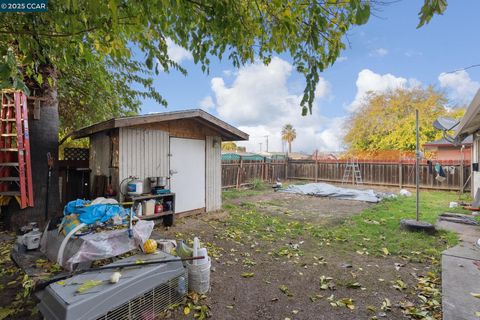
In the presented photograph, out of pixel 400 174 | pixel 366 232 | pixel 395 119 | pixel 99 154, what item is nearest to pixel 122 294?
pixel 99 154

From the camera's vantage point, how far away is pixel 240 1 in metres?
2.25

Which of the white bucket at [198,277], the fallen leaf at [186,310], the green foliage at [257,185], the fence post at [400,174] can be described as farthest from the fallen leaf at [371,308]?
the fence post at [400,174]

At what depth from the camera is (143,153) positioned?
5.13 m

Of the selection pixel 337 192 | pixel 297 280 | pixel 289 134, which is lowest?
pixel 297 280

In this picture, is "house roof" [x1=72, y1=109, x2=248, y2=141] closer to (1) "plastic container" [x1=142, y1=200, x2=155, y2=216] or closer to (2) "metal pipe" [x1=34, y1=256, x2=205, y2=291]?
(1) "plastic container" [x1=142, y1=200, x2=155, y2=216]

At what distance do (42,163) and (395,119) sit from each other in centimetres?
1875

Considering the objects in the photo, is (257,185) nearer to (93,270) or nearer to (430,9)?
(93,270)

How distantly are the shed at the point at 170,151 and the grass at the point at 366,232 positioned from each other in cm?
122

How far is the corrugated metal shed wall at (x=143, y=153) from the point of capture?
4.80 meters

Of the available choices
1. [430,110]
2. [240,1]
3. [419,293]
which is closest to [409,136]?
[430,110]

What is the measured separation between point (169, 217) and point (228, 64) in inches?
144

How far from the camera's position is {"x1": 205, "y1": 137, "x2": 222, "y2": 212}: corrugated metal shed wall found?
Answer: 21.3 feet

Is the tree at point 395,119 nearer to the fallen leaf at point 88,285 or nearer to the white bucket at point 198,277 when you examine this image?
the white bucket at point 198,277

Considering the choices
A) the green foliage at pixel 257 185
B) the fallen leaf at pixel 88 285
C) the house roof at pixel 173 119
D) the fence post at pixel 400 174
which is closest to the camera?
the fallen leaf at pixel 88 285
